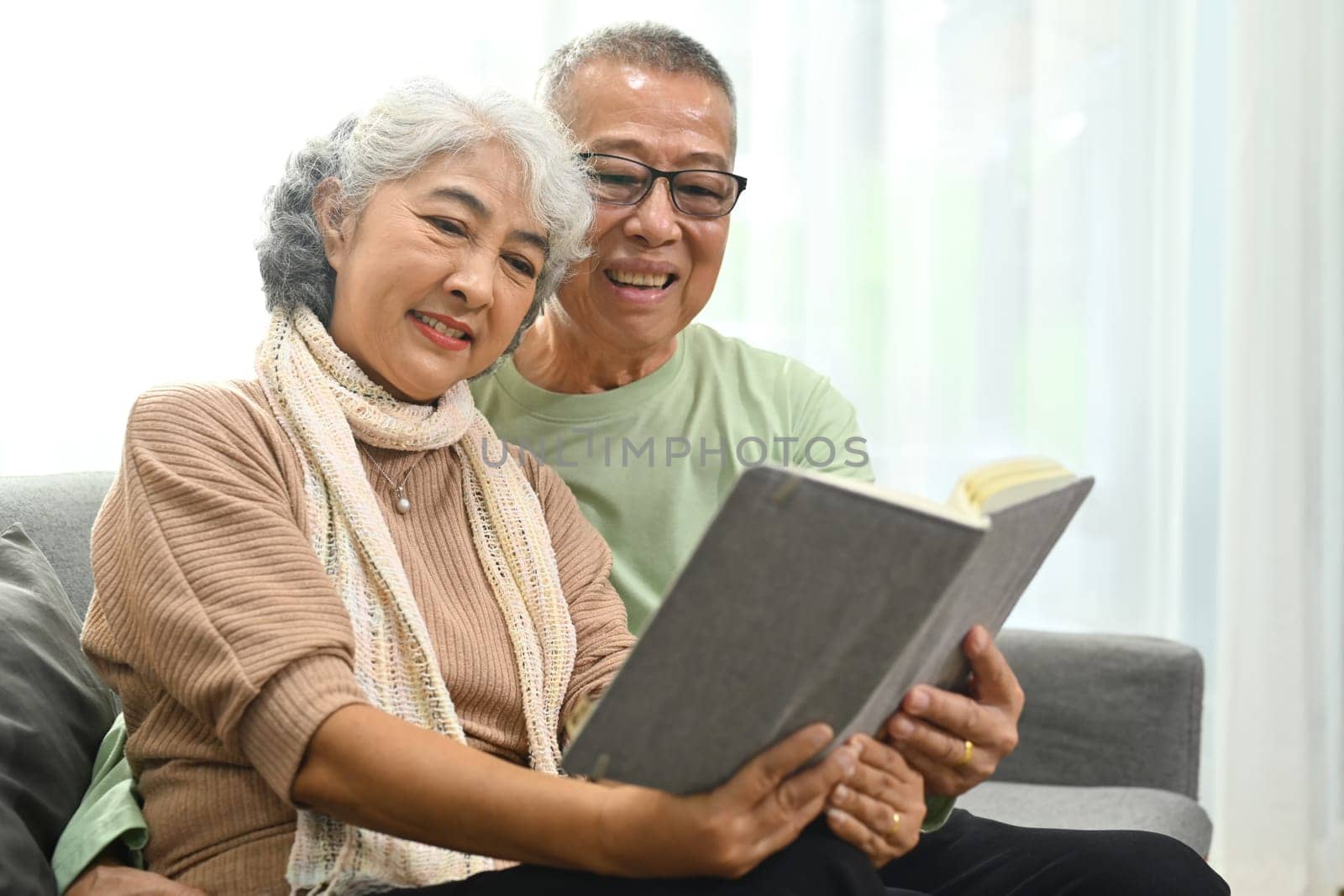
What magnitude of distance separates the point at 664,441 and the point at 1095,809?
909 mm

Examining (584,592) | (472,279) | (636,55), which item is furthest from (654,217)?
(584,592)

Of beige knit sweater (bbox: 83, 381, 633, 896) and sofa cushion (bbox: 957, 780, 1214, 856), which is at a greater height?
beige knit sweater (bbox: 83, 381, 633, 896)

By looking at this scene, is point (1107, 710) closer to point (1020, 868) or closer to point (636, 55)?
point (1020, 868)

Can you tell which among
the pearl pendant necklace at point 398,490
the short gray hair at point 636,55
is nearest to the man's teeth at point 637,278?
the short gray hair at point 636,55

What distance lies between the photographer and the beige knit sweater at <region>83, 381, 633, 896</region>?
107cm

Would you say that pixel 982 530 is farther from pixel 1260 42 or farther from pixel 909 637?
pixel 1260 42

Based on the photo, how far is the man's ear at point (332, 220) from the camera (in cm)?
142

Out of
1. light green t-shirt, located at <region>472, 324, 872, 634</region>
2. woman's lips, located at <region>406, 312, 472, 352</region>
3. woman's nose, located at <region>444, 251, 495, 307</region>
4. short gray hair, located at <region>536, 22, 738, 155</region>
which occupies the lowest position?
light green t-shirt, located at <region>472, 324, 872, 634</region>

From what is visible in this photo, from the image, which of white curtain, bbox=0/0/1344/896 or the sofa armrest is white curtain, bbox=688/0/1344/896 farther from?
the sofa armrest

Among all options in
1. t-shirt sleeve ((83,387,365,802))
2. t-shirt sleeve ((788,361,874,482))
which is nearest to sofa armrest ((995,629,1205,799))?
t-shirt sleeve ((788,361,874,482))

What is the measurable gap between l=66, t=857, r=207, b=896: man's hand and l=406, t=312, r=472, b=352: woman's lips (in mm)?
591

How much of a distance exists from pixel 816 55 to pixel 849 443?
124cm

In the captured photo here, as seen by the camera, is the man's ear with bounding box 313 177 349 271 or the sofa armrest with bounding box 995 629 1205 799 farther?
the sofa armrest with bounding box 995 629 1205 799

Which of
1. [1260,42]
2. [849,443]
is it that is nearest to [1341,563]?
[1260,42]
